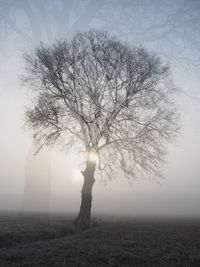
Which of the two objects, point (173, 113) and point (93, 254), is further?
point (173, 113)

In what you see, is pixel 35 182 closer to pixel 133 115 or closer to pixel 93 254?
pixel 133 115

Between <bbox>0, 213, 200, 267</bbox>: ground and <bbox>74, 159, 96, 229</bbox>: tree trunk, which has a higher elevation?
<bbox>74, 159, 96, 229</bbox>: tree trunk

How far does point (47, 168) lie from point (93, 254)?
209 feet

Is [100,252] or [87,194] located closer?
[100,252]

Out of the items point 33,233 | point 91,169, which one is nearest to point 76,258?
point 33,233

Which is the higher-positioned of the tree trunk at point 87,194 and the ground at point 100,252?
the tree trunk at point 87,194

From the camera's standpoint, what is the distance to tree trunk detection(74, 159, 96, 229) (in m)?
25.4

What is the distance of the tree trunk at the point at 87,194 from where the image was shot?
25380mm

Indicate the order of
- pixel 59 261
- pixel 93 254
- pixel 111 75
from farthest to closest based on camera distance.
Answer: pixel 111 75 < pixel 93 254 < pixel 59 261

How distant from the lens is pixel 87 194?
2622 centimetres

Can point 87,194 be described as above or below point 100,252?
above

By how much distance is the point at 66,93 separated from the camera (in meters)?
26.1

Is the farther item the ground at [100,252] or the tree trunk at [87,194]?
the tree trunk at [87,194]

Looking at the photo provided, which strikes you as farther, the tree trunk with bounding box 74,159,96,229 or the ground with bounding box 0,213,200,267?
the tree trunk with bounding box 74,159,96,229
